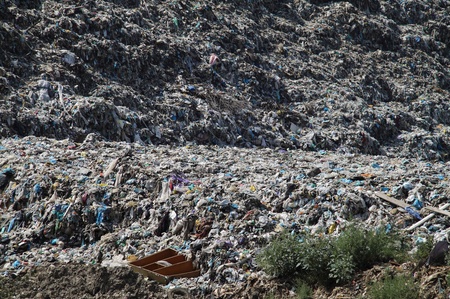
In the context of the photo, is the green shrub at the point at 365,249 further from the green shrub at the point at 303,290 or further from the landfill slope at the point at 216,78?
the landfill slope at the point at 216,78

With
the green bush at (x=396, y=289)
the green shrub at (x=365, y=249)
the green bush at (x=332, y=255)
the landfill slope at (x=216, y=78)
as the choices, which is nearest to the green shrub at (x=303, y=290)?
the green bush at (x=332, y=255)

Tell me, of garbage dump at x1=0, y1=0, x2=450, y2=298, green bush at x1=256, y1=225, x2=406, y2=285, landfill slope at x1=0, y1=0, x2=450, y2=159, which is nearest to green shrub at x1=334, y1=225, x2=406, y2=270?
green bush at x1=256, y1=225, x2=406, y2=285

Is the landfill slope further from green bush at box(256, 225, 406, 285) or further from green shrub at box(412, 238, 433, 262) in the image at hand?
green shrub at box(412, 238, 433, 262)

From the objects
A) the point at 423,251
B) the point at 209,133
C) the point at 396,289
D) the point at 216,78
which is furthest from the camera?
the point at 216,78

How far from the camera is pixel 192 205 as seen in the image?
281 inches

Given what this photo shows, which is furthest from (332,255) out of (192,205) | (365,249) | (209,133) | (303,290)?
(209,133)

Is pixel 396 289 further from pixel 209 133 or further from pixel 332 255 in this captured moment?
pixel 209 133

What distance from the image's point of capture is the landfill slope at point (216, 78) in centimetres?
1177

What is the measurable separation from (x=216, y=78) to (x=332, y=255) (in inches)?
354

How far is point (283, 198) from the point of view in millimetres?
7129

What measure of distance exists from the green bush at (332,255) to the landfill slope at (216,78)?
6407 mm

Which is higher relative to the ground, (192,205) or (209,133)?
(209,133)

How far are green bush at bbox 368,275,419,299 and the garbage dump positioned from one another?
178mm

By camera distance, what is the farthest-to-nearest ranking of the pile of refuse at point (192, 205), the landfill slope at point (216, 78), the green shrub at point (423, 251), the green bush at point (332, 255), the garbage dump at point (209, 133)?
the landfill slope at point (216, 78), the garbage dump at point (209, 133), the pile of refuse at point (192, 205), the green bush at point (332, 255), the green shrub at point (423, 251)
